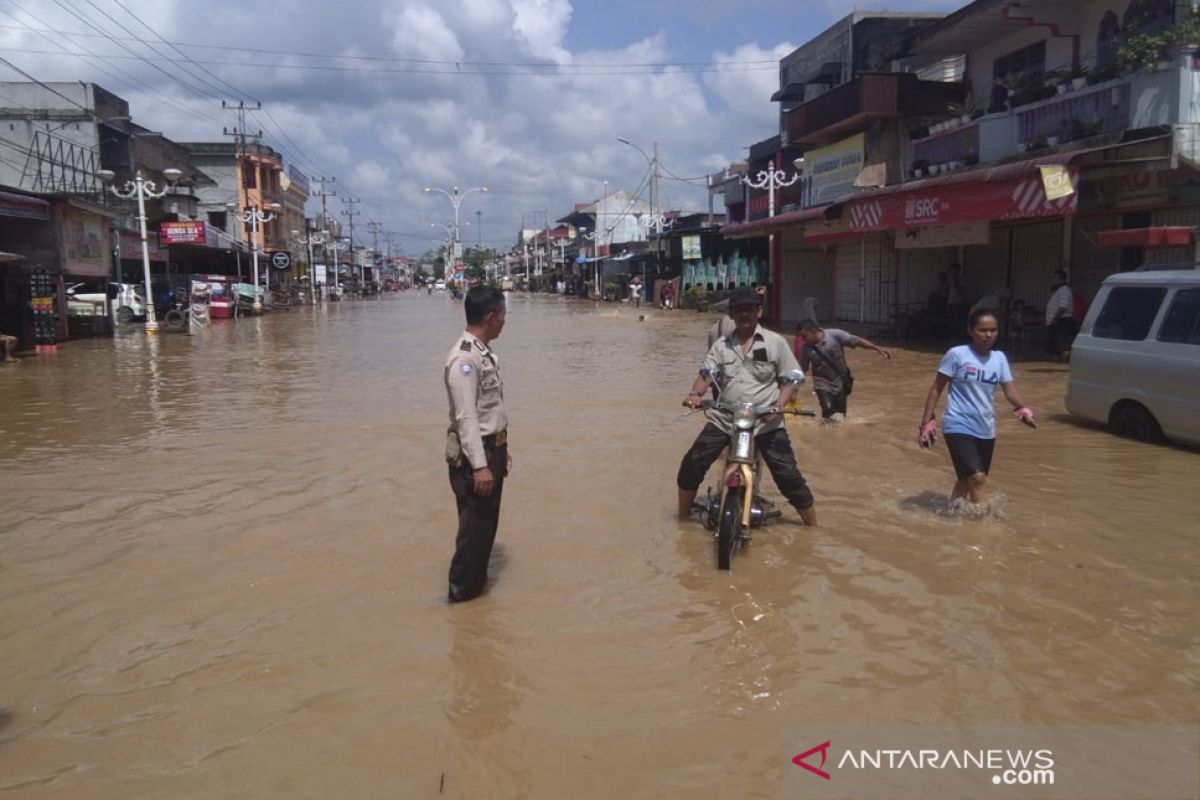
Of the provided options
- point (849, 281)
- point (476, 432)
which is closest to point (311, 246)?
point (849, 281)

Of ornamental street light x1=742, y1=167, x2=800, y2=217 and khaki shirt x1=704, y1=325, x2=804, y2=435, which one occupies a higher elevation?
ornamental street light x1=742, y1=167, x2=800, y2=217

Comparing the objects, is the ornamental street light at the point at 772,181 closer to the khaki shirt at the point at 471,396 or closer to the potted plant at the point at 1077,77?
the potted plant at the point at 1077,77

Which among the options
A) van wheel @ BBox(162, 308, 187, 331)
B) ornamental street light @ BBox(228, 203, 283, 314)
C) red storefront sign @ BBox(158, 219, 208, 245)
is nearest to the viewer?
van wheel @ BBox(162, 308, 187, 331)

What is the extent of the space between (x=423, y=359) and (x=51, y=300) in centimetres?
984

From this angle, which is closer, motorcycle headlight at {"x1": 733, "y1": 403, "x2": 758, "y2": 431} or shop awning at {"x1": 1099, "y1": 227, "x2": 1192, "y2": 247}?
motorcycle headlight at {"x1": 733, "y1": 403, "x2": 758, "y2": 431}

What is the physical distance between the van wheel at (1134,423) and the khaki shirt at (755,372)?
16.5 ft

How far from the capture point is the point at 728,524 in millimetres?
5641

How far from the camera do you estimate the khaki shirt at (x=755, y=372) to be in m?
6.05

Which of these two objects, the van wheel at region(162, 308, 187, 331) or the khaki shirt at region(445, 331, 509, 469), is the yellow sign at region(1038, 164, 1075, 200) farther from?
the van wheel at region(162, 308, 187, 331)

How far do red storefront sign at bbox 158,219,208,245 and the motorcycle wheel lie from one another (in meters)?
37.9

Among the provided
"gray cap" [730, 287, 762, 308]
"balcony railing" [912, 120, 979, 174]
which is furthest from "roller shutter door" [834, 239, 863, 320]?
"gray cap" [730, 287, 762, 308]

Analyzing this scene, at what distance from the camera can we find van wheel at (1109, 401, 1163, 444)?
916 cm

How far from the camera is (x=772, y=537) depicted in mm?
6371

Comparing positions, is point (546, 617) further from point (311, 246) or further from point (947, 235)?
point (311, 246)
